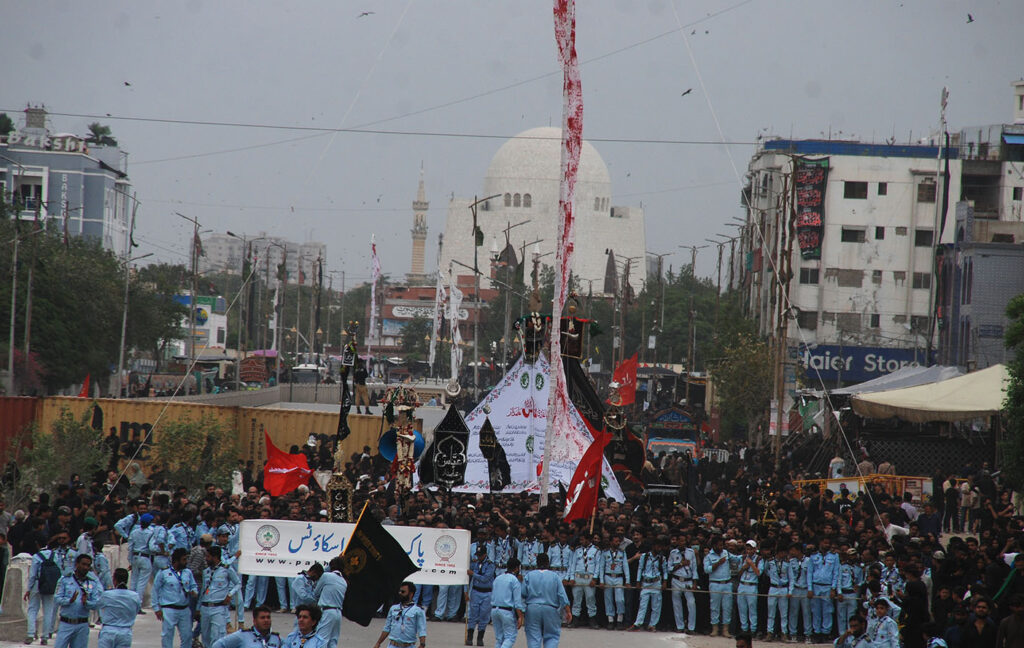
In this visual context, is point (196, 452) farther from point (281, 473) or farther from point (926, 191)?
point (926, 191)

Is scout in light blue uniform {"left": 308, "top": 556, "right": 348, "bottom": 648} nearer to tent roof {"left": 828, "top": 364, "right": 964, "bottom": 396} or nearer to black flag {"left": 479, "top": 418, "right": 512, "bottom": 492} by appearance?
black flag {"left": 479, "top": 418, "right": 512, "bottom": 492}

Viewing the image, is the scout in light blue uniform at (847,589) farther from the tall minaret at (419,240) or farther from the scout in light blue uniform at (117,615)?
the tall minaret at (419,240)

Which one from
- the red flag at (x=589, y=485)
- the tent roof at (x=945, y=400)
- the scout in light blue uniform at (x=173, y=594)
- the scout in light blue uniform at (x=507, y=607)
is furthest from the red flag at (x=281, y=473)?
the tent roof at (x=945, y=400)

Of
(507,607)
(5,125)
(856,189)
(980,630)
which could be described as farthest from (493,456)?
(5,125)

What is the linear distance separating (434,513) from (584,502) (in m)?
2.51

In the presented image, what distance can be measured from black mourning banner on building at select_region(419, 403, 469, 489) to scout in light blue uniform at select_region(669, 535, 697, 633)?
5304mm

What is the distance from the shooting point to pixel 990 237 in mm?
→ 50406

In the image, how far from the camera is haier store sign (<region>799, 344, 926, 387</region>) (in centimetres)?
5312

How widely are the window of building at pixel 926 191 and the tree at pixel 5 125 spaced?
59744mm

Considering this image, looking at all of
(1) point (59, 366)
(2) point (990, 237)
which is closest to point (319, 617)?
(1) point (59, 366)

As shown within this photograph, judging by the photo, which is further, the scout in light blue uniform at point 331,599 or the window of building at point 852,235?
the window of building at point 852,235

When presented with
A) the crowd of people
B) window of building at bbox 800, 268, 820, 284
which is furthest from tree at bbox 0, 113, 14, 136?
the crowd of people

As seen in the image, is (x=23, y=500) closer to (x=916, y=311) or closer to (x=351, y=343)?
(x=351, y=343)

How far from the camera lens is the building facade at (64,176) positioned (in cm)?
8106
